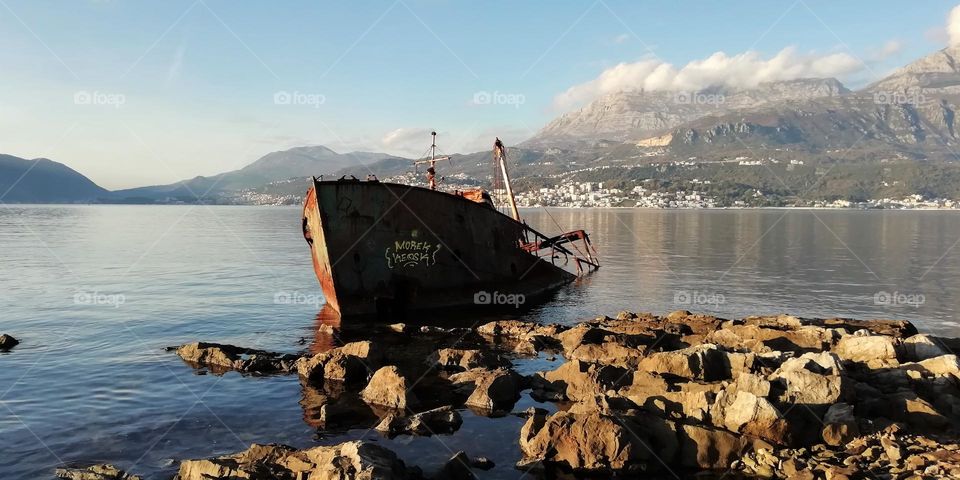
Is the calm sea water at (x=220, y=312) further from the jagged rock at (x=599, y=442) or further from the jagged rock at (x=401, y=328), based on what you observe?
the jagged rock at (x=401, y=328)

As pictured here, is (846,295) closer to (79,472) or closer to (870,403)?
(870,403)

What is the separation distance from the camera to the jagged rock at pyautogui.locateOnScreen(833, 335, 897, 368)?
63.8 feet

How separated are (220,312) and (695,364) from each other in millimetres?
27754

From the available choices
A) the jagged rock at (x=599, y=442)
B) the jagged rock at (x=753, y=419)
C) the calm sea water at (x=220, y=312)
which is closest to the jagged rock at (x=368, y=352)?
the calm sea water at (x=220, y=312)

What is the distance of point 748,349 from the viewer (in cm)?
2091

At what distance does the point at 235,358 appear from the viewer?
23.4 m

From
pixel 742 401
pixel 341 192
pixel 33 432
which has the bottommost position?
pixel 33 432

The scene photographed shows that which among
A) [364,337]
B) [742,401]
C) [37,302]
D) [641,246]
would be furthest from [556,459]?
[641,246]

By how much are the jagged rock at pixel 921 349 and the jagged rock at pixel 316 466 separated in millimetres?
17835

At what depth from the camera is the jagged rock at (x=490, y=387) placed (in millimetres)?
18250

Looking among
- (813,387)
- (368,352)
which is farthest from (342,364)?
(813,387)

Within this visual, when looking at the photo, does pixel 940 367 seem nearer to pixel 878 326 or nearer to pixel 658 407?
pixel 658 407

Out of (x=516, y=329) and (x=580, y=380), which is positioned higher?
(x=580, y=380)

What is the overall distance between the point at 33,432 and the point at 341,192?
58.7 feet
